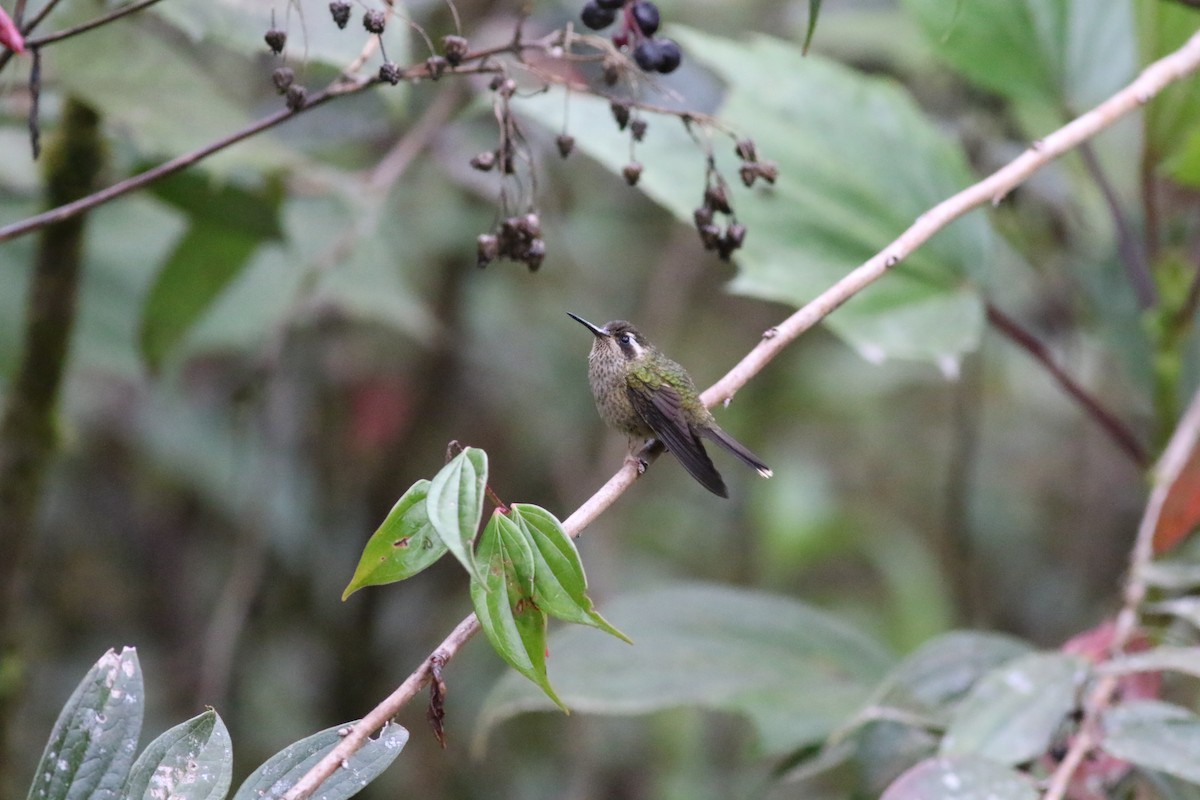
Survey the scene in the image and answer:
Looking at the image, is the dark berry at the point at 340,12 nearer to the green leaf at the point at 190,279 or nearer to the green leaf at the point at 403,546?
the green leaf at the point at 403,546

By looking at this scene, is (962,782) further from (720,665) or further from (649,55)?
(649,55)

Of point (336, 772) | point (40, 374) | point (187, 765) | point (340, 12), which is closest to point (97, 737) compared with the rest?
point (187, 765)

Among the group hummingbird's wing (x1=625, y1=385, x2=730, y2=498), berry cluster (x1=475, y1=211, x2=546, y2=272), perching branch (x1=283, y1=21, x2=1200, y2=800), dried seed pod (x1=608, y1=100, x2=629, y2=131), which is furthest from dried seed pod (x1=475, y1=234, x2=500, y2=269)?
hummingbird's wing (x1=625, y1=385, x2=730, y2=498)

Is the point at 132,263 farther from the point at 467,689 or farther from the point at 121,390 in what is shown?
the point at 467,689

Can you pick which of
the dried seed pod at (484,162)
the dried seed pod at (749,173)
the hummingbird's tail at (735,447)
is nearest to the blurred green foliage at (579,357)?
the hummingbird's tail at (735,447)

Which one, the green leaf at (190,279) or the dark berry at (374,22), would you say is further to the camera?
the green leaf at (190,279)

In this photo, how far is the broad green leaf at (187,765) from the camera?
1.17 metres

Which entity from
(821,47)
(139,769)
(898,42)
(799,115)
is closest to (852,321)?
(799,115)

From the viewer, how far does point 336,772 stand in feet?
3.89

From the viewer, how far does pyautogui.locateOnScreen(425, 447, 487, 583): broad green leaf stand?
1.01 meters

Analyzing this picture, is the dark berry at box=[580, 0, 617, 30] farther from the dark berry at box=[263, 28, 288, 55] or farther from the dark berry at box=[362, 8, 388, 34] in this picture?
the dark berry at box=[263, 28, 288, 55]

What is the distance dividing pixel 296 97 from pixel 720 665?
1416 mm

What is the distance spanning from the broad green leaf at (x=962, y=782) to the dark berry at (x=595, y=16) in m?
1.10

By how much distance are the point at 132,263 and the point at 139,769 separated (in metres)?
2.25
